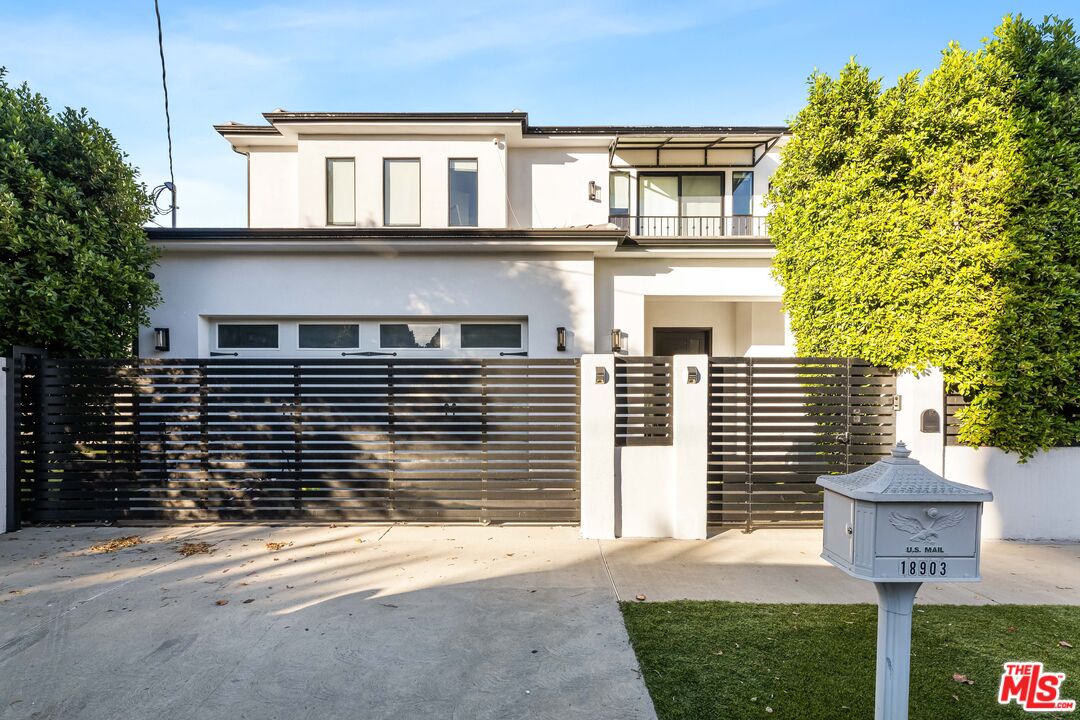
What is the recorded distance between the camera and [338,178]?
37.9 ft

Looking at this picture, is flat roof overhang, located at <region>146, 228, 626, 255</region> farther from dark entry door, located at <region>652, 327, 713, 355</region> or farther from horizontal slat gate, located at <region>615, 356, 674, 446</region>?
dark entry door, located at <region>652, 327, 713, 355</region>

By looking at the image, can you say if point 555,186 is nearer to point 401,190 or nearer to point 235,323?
point 401,190

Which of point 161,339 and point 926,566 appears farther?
point 161,339

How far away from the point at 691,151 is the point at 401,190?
743cm

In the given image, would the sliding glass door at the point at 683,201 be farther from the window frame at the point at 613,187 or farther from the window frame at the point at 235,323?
the window frame at the point at 235,323

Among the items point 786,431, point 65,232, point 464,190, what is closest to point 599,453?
point 786,431

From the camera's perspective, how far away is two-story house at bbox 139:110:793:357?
9266 mm

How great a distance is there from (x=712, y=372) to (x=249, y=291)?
7.98 meters

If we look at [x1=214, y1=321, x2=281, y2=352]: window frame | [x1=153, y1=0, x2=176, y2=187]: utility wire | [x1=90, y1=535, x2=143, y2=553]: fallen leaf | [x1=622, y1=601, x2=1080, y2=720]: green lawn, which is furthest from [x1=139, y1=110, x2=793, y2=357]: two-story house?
[x1=622, y1=601, x2=1080, y2=720]: green lawn

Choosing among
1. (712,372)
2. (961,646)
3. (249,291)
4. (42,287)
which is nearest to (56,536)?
(42,287)

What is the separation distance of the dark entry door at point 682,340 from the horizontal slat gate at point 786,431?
23.2 feet

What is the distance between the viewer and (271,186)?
12.5 m

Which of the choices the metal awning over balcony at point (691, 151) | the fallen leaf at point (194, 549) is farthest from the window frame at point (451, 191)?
the fallen leaf at point (194, 549)

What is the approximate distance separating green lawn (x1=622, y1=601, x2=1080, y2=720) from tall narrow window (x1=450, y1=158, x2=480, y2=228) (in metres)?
9.24
